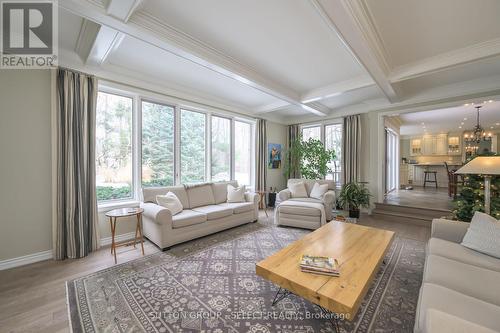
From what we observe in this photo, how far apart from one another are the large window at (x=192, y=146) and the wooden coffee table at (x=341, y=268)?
2966 millimetres

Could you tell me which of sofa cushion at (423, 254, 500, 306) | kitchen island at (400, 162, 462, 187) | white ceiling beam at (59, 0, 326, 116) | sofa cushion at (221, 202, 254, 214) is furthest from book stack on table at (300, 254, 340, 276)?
kitchen island at (400, 162, 462, 187)

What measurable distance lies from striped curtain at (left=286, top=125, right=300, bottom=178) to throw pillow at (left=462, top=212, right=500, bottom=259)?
14.0 feet

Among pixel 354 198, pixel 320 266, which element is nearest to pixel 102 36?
pixel 320 266

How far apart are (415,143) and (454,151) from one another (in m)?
1.34

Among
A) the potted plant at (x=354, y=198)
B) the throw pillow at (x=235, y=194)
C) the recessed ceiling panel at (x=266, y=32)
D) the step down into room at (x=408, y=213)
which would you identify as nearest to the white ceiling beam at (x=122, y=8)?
the recessed ceiling panel at (x=266, y=32)

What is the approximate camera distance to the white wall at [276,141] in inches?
247

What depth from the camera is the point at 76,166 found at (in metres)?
2.82

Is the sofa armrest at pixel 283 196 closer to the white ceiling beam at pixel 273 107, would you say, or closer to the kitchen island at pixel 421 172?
the white ceiling beam at pixel 273 107

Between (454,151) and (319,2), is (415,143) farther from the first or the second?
(319,2)

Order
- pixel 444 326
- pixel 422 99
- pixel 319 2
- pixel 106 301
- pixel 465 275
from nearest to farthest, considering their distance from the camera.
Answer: pixel 444 326, pixel 465 275, pixel 319 2, pixel 106 301, pixel 422 99

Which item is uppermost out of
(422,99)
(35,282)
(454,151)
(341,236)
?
(422,99)

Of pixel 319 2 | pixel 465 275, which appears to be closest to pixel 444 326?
pixel 465 275

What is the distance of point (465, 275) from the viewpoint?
150 cm

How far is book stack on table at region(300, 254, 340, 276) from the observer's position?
5.29ft
